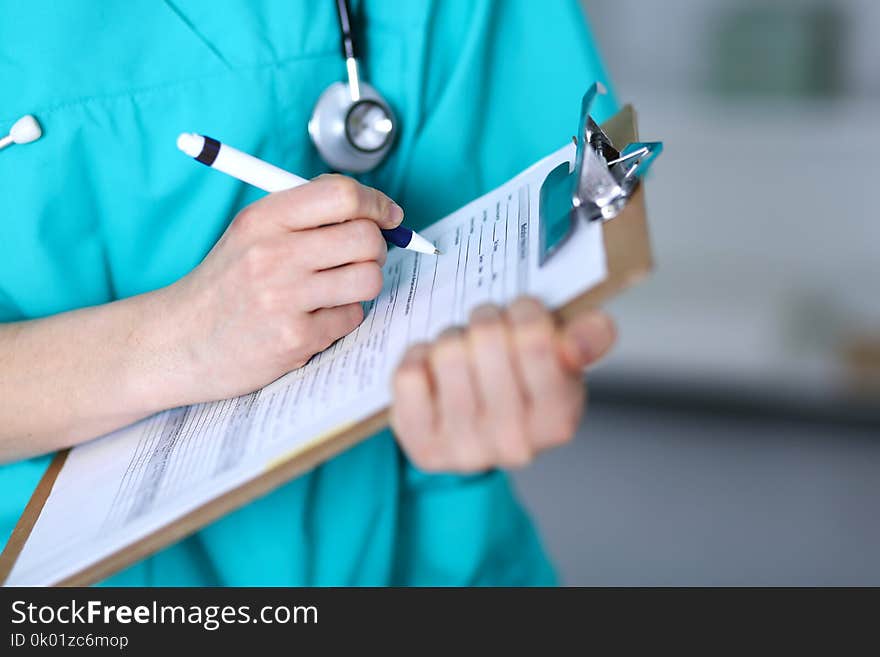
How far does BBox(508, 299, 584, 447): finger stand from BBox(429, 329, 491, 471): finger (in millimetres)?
31

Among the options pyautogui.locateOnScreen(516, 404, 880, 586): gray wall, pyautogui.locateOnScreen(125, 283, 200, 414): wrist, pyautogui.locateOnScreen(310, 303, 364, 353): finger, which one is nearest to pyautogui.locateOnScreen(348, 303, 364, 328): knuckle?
pyautogui.locateOnScreen(310, 303, 364, 353): finger

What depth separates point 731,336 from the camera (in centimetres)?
234

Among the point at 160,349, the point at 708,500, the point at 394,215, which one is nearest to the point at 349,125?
the point at 394,215

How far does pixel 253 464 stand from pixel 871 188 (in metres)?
2.05

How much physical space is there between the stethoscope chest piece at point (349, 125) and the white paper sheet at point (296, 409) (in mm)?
96

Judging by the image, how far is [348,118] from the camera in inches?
28.6

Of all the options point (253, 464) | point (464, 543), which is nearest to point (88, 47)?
point (253, 464)

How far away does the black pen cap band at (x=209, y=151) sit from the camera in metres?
0.61

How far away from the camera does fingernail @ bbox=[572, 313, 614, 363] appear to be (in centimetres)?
51

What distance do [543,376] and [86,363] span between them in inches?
13.8

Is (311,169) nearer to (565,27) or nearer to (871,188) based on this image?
(565,27)

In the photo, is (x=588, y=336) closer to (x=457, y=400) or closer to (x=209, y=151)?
(x=457, y=400)

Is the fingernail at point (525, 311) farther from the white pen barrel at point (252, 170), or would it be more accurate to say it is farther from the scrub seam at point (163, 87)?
the scrub seam at point (163, 87)

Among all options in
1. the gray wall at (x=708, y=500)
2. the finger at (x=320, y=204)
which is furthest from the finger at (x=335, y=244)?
the gray wall at (x=708, y=500)
